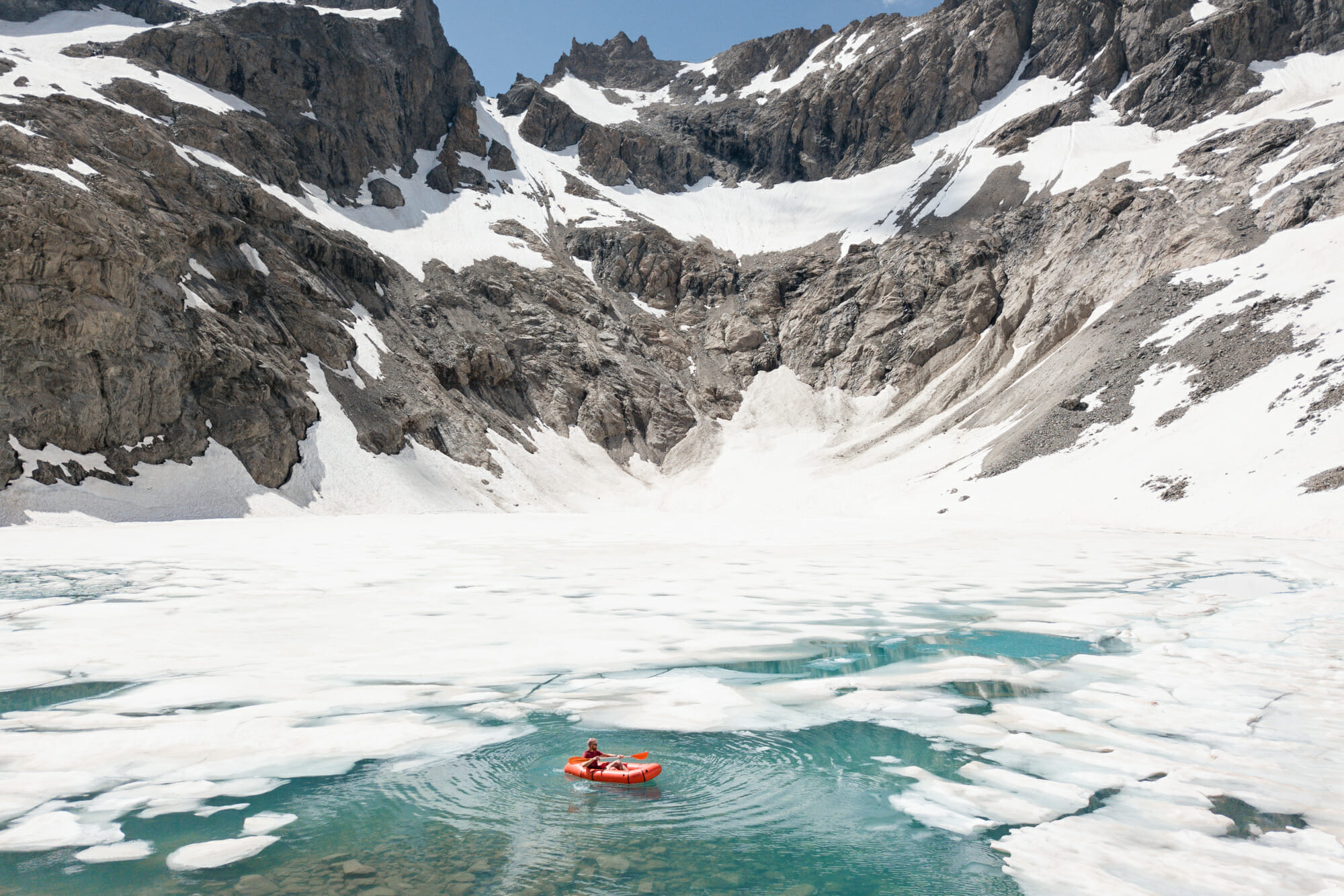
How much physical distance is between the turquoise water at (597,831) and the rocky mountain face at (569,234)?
3230 centimetres

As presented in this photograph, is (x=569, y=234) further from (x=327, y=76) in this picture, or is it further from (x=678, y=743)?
(x=678, y=743)

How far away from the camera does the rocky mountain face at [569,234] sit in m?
37.6

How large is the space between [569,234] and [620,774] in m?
88.1

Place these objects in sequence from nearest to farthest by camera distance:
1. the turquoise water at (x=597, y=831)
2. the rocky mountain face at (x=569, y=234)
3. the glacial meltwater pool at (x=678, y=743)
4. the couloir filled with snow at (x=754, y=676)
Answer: the turquoise water at (x=597, y=831) → the glacial meltwater pool at (x=678, y=743) → the couloir filled with snow at (x=754, y=676) → the rocky mountain face at (x=569, y=234)

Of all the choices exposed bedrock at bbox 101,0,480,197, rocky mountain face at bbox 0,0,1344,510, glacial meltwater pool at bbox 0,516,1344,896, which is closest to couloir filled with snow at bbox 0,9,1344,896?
glacial meltwater pool at bbox 0,516,1344,896

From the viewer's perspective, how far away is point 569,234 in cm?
8731

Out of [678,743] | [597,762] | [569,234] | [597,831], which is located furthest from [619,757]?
[569,234]

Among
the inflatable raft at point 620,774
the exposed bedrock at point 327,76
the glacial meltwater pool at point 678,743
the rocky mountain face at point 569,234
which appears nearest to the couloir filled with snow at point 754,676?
the glacial meltwater pool at point 678,743

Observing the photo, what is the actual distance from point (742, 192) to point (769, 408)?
48.0m

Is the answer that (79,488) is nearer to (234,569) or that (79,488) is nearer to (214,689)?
(234,569)

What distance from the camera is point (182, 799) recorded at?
4.05 meters

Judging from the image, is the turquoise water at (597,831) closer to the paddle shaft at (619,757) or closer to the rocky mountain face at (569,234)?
the paddle shaft at (619,757)

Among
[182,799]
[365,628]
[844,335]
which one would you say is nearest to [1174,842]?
[182,799]

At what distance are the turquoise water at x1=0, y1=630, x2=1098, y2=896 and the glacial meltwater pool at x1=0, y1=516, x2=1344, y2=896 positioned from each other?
2 cm
